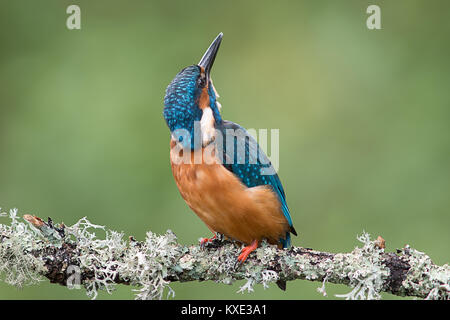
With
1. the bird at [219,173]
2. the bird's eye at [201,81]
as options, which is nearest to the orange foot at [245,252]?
the bird at [219,173]

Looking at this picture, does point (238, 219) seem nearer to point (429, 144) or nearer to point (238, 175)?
point (238, 175)

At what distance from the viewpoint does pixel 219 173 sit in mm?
3846

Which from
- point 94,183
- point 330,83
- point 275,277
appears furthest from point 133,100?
point 275,277

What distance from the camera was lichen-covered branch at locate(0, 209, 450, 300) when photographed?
10.8 feet

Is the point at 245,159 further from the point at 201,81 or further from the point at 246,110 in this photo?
the point at 246,110

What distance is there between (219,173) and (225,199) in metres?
0.16

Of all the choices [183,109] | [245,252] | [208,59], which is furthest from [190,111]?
[245,252]

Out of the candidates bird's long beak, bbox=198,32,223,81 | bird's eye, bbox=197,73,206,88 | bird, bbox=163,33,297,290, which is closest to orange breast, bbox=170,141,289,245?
bird, bbox=163,33,297,290

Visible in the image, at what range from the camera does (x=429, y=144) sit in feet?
20.5

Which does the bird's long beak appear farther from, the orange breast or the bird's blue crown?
the orange breast

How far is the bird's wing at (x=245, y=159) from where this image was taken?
12.9ft

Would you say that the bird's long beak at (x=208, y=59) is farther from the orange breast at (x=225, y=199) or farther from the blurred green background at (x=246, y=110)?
the blurred green background at (x=246, y=110)

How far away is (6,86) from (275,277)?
4.27 meters

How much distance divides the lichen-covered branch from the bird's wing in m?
0.55
